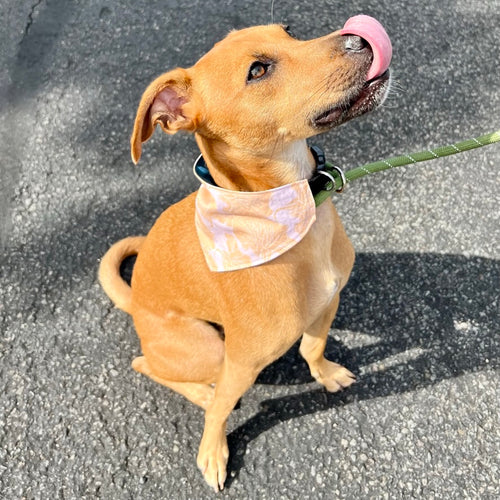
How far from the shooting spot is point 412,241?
13.2 ft

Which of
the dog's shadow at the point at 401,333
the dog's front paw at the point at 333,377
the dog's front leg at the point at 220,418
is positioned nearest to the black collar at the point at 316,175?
the dog's front leg at the point at 220,418

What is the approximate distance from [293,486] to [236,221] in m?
1.69

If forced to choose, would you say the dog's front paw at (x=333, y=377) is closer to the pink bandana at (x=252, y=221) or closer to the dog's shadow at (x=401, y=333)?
the dog's shadow at (x=401, y=333)

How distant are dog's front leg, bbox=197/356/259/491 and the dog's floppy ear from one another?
1.20m

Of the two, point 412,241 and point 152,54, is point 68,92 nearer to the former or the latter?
point 152,54

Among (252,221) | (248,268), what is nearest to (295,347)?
(248,268)

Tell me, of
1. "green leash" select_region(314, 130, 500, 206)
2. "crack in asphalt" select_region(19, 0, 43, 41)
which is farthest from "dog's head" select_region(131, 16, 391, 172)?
"crack in asphalt" select_region(19, 0, 43, 41)

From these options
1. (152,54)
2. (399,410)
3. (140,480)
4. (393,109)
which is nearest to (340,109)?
(399,410)

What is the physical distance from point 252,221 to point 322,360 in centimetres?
129

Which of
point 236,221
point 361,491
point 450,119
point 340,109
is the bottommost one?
point 361,491

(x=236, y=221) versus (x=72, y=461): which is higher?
(x=236, y=221)

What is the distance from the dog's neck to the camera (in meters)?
2.28

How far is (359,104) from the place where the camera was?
2.17m

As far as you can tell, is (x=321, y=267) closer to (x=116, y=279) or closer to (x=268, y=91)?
(x=268, y=91)
